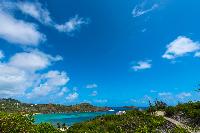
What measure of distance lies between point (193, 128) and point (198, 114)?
11.8 ft

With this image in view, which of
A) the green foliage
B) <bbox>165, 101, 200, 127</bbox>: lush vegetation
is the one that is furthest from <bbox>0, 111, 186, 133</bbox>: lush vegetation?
<bbox>165, 101, 200, 127</bbox>: lush vegetation

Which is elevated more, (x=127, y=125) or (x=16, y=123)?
(x=127, y=125)

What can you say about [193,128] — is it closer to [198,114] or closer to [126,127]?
[198,114]

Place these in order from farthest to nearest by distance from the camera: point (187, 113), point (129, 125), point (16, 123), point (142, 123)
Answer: point (187, 113)
point (142, 123)
point (129, 125)
point (16, 123)

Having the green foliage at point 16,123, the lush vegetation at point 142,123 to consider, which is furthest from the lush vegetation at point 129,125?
the green foliage at point 16,123

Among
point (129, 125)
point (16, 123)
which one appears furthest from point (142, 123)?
point (16, 123)

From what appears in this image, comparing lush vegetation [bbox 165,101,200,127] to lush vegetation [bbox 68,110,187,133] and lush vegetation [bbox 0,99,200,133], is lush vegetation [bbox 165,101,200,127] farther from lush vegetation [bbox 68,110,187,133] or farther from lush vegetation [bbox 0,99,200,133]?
lush vegetation [bbox 68,110,187,133]

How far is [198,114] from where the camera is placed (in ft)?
132

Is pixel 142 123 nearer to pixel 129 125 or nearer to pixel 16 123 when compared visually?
pixel 129 125

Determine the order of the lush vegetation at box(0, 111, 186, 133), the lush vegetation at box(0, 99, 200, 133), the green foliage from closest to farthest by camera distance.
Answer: the green foliage < the lush vegetation at box(0, 111, 186, 133) < the lush vegetation at box(0, 99, 200, 133)

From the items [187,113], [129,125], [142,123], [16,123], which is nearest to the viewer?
[16,123]

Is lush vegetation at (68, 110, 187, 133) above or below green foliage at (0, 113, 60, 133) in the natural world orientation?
above

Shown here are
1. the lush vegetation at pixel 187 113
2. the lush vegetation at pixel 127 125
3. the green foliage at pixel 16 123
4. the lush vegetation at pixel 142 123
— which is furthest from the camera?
the lush vegetation at pixel 187 113

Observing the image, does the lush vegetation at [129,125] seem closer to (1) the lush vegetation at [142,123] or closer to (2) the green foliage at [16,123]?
(1) the lush vegetation at [142,123]
